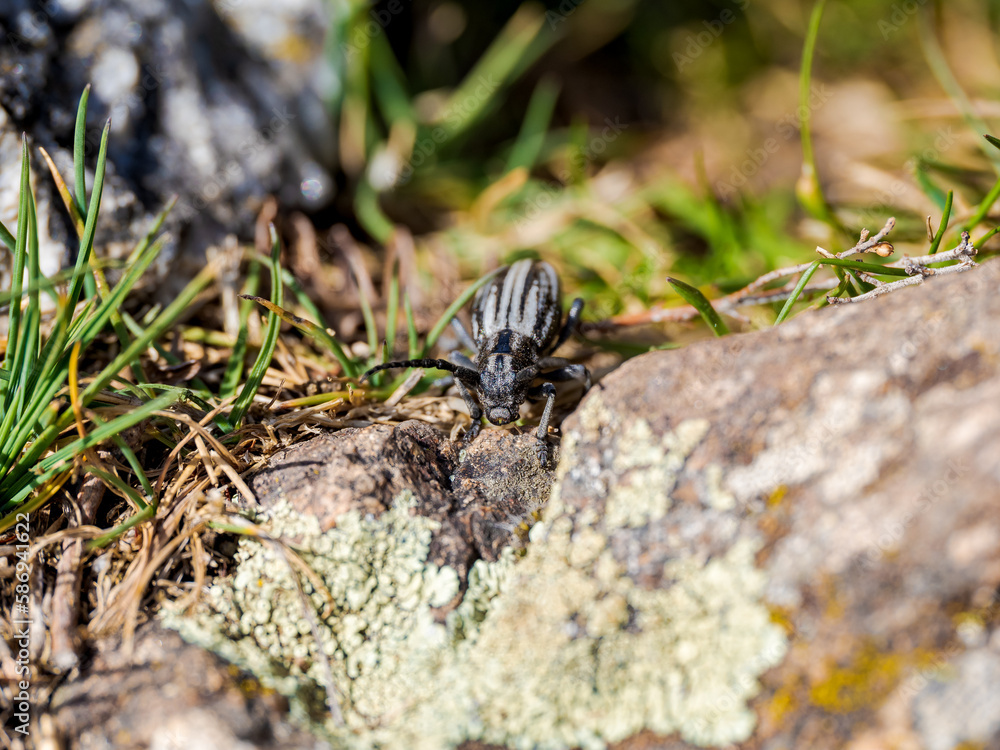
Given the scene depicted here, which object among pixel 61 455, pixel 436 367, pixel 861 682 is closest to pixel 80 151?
pixel 61 455

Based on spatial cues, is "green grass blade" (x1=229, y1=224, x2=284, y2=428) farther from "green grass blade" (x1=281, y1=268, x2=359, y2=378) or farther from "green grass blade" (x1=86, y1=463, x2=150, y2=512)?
"green grass blade" (x1=86, y1=463, x2=150, y2=512)

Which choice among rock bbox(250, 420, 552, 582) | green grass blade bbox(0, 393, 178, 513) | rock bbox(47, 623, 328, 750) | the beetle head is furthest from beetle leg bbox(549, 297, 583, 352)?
rock bbox(47, 623, 328, 750)

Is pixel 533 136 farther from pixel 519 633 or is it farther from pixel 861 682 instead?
pixel 861 682

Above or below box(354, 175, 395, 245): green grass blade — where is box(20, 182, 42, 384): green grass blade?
above

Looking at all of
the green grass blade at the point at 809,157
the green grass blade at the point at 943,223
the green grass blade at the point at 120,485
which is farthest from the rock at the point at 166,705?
the green grass blade at the point at 809,157

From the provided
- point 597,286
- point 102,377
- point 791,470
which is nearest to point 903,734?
Answer: point 791,470

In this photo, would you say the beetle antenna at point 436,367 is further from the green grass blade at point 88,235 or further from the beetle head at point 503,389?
the green grass blade at point 88,235
